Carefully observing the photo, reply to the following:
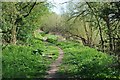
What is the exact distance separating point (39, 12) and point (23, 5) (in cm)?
369

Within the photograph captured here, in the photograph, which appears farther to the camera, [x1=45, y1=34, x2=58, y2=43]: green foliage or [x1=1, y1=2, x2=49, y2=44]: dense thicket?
[x1=45, y1=34, x2=58, y2=43]: green foliage

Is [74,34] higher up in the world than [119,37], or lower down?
lower down

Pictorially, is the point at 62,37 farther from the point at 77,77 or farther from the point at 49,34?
the point at 77,77

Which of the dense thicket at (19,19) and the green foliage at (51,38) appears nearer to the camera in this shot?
the dense thicket at (19,19)

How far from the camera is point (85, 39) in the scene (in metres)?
28.1

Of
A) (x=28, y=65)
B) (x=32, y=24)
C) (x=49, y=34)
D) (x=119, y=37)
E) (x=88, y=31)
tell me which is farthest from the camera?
(x=49, y=34)

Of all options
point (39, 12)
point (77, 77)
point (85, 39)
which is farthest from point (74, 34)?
point (77, 77)

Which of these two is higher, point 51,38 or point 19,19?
point 19,19

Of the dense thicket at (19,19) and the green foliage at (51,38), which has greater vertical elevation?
the dense thicket at (19,19)

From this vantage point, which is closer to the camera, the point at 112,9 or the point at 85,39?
the point at 112,9

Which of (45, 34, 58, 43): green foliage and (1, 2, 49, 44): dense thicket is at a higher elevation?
(1, 2, 49, 44): dense thicket

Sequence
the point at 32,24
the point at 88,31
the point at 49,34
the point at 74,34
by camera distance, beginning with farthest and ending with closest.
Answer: the point at 49,34 < the point at 74,34 < the point at 88,31 < the point at 32,24

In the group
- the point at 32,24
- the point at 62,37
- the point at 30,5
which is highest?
the point at 30,5

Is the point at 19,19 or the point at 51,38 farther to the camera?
the point at 51,38
